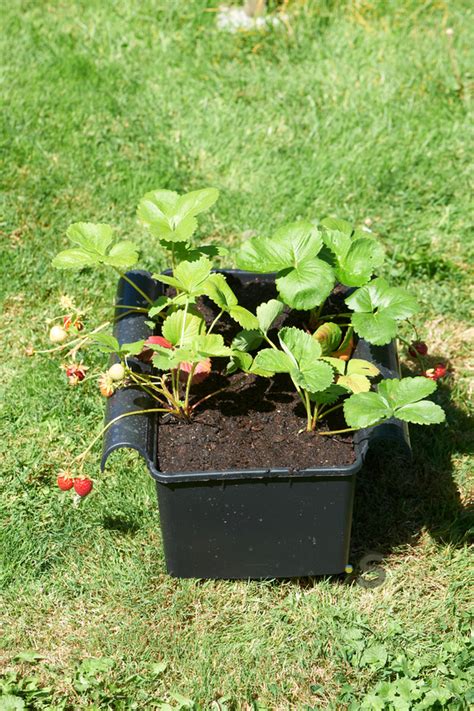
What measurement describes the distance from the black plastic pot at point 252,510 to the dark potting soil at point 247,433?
0.18ft

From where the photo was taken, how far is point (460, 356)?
315 cm

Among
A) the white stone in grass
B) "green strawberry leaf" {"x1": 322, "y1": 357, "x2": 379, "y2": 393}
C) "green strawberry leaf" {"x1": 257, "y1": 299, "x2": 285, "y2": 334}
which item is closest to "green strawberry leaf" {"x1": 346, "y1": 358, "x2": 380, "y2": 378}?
"green strawberry leaf" {"x1": 322, "y1": 357, "x2": 379, "y2": 393}

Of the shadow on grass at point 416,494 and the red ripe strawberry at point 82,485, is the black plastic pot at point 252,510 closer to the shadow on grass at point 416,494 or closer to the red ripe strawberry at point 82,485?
the red ripe strawberry at point 82,485

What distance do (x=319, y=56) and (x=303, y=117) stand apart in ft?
1.55

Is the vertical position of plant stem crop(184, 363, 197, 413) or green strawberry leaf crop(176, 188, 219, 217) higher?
green strawberry leaf crop(176, 188, 219, 217)

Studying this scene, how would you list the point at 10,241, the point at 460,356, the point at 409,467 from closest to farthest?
the point at 409,467 < the point at 460,356 < the point at 10,241

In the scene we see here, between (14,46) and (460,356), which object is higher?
(14,46)

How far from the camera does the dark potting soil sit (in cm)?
224

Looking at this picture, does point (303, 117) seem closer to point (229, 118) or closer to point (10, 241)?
point (229, 118)

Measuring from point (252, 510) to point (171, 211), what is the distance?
0.78m

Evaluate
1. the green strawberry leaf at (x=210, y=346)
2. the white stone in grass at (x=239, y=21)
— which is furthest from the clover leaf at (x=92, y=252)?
the white stone in grass at (x=239, y=21)

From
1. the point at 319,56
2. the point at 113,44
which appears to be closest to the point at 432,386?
the point at 319,56

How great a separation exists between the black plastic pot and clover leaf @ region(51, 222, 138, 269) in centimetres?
34

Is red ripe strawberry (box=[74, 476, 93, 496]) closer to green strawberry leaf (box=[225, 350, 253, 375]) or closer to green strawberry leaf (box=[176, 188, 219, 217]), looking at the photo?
green strawberry leaf (box=[225, 350, 253, 375])
